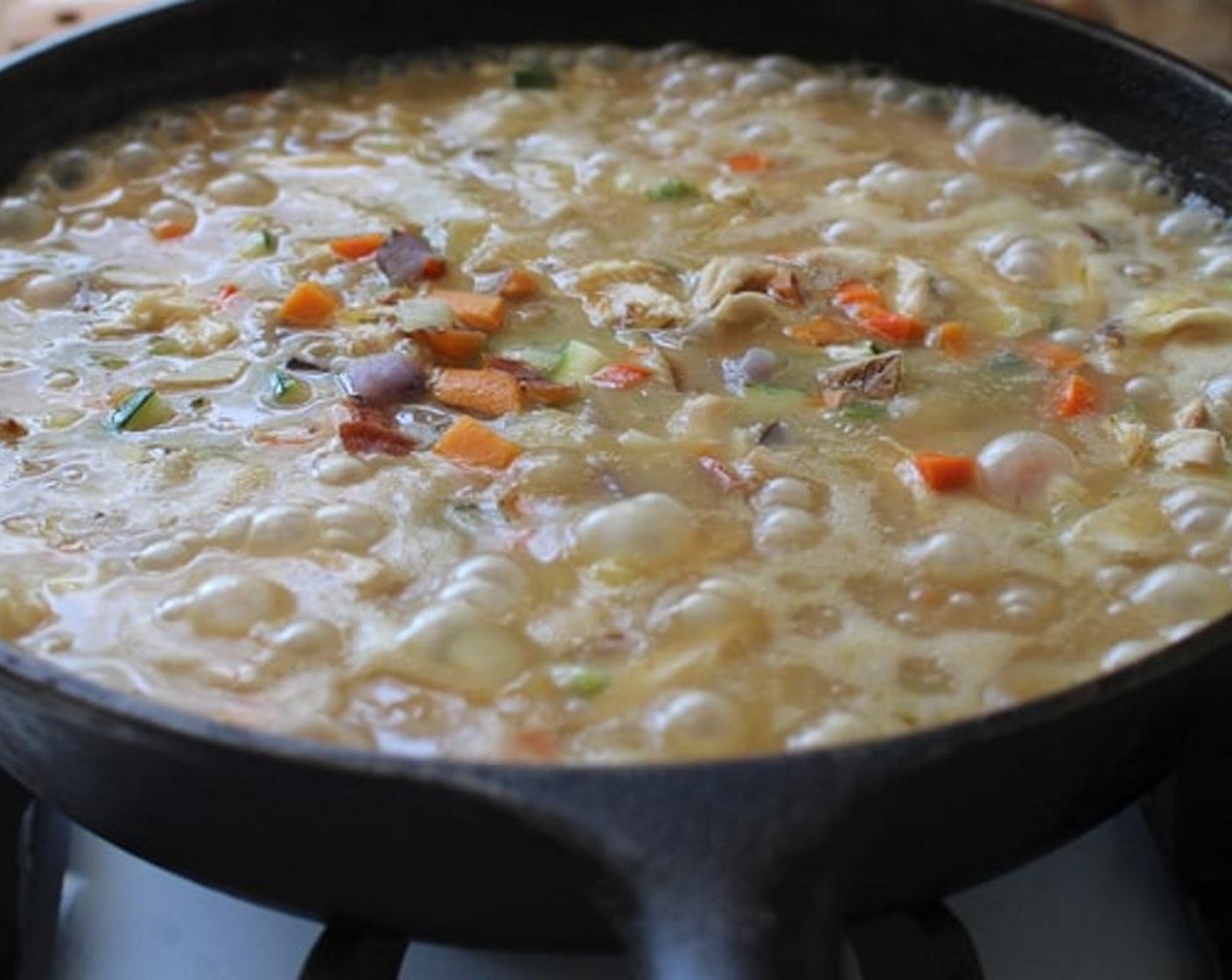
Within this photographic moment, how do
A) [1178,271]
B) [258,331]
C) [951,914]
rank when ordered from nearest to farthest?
[951,914], [258,331], [1178,271]

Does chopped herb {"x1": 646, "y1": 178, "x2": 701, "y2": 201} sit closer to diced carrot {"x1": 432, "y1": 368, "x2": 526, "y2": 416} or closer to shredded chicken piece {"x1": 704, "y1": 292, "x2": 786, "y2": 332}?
shredded chicken piece {"x1": 704, "y1": 292, "x2": 786, "y2": 332}

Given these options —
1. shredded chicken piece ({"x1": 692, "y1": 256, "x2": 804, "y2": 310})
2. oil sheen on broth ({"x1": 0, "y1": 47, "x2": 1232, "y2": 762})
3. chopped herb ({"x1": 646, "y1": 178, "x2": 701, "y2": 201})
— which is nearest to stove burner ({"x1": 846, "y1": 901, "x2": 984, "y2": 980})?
oil sheen on broth ({"x1": 0, "y1": 47, "x2": 1232, "y2": 762})

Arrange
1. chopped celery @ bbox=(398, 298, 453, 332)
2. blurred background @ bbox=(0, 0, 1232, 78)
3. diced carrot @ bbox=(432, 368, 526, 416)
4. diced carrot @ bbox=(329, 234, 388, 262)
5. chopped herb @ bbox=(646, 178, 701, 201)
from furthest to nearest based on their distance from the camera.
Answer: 1. blurred background @ bbox=(0, 0, 1232, 78)
2. chopped herb @ bbox=(646, 178, 701, 201)
3. diced carrot @ bbox=(329, 234, 388, 262)
4. chopped celery @ bbox=(398, 298, 453, 332)
5. diced carrot @ bbox=(432, 368, 526, 416)

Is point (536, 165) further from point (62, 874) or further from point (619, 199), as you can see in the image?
point (62, 874)

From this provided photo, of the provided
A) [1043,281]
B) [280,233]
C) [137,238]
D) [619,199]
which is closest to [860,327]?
[1043,281]

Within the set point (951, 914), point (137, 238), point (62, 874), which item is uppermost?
point (137, 238)

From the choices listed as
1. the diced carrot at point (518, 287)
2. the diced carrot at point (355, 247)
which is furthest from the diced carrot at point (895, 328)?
the diced carrot at point (355, 247)

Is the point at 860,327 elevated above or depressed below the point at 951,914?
above

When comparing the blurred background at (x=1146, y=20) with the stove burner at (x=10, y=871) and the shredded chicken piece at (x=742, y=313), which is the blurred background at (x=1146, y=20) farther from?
the stove burner at (x=10, y=871)
